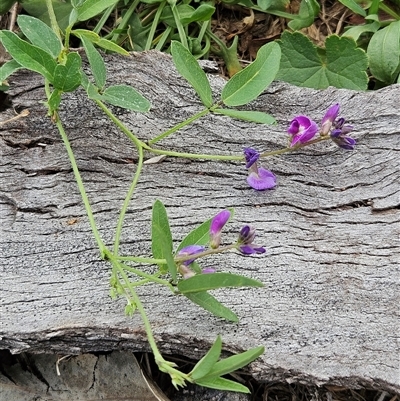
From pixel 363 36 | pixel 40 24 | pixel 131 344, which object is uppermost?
pixel 40 24

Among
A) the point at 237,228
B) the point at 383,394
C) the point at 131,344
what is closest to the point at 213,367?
the point at 131,344

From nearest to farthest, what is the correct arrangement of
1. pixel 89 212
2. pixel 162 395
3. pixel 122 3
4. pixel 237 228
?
1. pixel 89 212
2. pixel 237 228
3. pixel 162 395
4. pixel 122 3

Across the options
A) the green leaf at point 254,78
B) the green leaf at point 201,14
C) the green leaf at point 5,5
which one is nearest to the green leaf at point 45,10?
the green leaf at point 5,5

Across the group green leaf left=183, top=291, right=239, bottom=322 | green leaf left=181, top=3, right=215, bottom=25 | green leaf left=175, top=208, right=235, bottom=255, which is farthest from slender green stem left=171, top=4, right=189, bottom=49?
green leaf left=183, top=291, right=239, bottom=322

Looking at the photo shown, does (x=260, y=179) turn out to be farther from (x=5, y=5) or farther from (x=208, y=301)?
(x=5, y=5)

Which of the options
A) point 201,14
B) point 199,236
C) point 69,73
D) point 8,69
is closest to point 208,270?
point 199,236

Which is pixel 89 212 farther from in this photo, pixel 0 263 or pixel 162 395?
pixel 162 395

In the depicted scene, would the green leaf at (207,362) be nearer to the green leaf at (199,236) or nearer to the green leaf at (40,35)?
the green leaf at (199,236)

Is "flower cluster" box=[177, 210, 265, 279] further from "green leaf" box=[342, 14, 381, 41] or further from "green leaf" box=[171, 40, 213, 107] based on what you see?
"green leaf" box=[342, 14, 381, 41]
